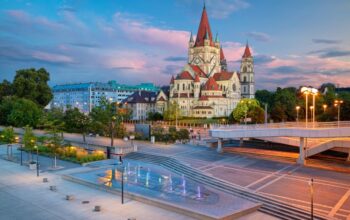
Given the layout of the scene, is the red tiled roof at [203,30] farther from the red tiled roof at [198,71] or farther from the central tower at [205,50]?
the red tiled roof at [198,71]

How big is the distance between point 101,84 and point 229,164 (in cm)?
15062

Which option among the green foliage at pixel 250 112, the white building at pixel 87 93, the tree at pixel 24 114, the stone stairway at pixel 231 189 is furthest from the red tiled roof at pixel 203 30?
the stone stairway at pixel 231 189

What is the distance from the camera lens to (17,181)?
26.2 metres

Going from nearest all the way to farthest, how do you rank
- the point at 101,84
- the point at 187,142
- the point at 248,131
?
the point at 248,131, the point at 187,142, the point at 101,84

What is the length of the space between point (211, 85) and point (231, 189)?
6824 cm

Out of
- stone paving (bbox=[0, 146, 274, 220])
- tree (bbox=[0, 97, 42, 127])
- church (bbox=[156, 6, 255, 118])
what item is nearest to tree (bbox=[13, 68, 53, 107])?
tree (bbox=[0, 97, 42, 127])

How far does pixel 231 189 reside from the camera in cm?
2219

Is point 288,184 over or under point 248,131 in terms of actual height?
under

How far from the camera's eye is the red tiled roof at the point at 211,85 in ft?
291

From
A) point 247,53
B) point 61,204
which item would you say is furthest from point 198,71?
point 61,204

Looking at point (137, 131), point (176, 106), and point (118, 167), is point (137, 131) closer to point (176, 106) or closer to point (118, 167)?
point (118, 167)

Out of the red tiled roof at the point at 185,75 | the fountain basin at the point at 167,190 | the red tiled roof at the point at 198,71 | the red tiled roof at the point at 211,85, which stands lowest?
the fountain basin at the point at 167,190

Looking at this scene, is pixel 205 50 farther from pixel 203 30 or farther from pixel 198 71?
pixel 198 71

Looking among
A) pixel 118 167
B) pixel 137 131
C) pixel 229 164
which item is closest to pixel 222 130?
pixel 229 164
